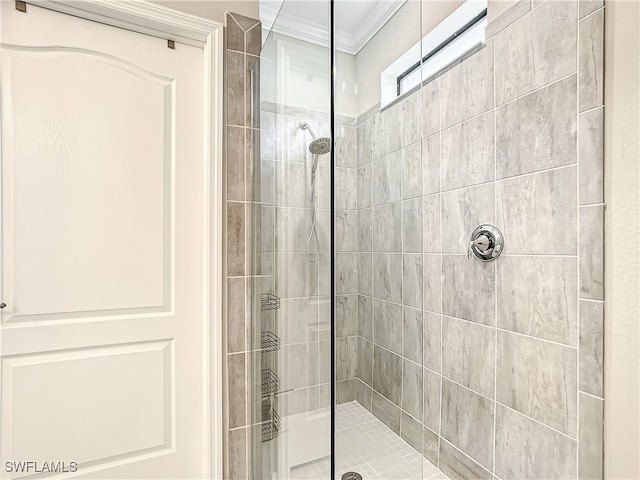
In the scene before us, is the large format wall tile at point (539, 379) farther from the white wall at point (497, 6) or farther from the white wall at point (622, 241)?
the white wall at point (497, 6)

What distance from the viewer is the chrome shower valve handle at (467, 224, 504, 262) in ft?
4.16

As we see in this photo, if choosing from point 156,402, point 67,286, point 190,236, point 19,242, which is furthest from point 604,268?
point 19,242

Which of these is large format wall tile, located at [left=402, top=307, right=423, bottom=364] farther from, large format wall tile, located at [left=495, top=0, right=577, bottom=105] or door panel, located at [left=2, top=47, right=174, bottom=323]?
door panel, located at [left=2, top=47, right=174, bottom=323]

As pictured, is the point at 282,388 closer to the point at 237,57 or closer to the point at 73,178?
the point at 73,178

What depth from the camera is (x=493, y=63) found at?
1298 millimetres

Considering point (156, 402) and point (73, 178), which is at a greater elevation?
point (73, 178)

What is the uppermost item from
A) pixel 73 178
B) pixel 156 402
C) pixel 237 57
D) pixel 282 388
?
pixel 237 57

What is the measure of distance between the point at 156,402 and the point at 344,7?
1479 millimetres

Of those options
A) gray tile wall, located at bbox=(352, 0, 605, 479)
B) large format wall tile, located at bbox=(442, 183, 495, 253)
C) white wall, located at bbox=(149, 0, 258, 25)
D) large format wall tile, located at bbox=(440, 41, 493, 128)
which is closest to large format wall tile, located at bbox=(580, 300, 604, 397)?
gray tile wall, located at bbox=(352, 0, 605, 479)

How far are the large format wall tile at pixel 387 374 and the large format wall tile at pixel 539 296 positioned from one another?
A: 0.47m

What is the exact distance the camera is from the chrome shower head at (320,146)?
39.0 inches

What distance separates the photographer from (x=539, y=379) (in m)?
1.13

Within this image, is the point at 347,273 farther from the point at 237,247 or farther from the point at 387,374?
the point at 237,247

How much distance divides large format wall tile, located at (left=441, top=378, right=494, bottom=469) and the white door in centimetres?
96
